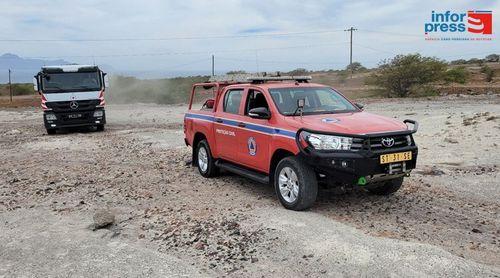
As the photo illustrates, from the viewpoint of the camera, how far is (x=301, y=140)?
6.34 meters

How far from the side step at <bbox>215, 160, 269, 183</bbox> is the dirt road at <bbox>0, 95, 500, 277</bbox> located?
0.34m

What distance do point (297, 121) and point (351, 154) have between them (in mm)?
959

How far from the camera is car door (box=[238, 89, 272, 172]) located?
7121 millimetres

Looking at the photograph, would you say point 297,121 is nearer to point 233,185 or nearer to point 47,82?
point 233,185

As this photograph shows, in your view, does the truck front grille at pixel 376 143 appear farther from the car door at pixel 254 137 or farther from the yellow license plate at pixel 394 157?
the car door at pixel 254 137

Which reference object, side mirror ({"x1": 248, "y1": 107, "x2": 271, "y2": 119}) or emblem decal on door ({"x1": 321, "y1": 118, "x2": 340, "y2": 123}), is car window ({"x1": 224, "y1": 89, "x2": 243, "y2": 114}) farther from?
emblem decal on door ({"x1": 321, "y1": 118, "x2": 340, "y2": 123})

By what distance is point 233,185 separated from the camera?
8484mm

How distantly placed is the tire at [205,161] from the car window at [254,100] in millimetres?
1537

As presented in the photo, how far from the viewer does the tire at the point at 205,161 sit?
29.3 ft

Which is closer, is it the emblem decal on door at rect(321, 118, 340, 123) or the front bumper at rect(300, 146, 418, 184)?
the front bumper at rect(300, 146, 418, 184)

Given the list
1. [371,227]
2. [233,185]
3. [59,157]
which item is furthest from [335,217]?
[59,157]

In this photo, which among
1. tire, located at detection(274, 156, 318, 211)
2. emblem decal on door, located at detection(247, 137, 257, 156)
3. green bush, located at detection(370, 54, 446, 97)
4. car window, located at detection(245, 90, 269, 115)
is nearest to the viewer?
tire, located at detection(274, 156, 318, 211)

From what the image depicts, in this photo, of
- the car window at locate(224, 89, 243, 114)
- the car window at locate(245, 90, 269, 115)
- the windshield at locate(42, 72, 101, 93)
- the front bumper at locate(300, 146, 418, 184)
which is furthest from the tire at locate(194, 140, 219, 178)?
the windshield at locate(42, 72, 101, 93)

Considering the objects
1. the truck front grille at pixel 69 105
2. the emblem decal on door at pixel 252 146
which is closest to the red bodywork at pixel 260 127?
the emblem decal on door at pixel 252 146
